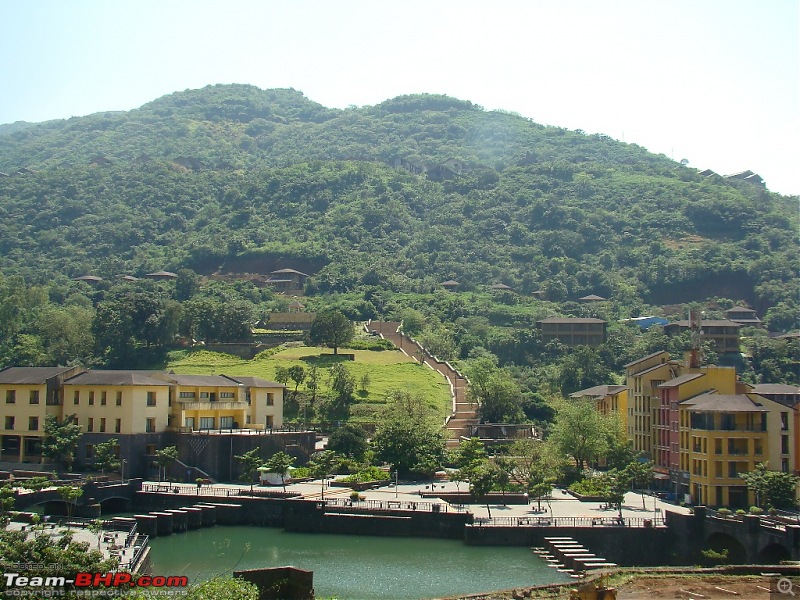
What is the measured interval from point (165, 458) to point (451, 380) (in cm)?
2934

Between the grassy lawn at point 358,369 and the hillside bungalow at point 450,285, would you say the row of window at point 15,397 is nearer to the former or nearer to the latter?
the grassy lawn at point 358,369

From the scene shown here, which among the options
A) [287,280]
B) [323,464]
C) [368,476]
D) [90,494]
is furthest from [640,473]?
[287,280]

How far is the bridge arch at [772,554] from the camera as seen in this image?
1639 inches

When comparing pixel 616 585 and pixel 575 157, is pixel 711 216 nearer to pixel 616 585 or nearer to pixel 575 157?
pixel 575 157

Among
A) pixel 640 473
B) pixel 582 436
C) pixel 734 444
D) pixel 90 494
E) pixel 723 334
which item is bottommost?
pixel 90 494

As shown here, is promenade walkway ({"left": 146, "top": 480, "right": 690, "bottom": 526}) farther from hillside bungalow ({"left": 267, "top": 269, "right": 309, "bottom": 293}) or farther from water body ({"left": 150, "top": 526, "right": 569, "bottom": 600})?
hillside bungalow ({"left": 267, "top": 269, "right": 309, "bottom": 293})

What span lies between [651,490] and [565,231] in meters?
82.4

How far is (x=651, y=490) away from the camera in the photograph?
5691 centimetres

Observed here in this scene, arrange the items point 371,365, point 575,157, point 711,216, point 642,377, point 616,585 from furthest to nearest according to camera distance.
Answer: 1. point 575,157
2. point 711,216
3. point 371,365
4. point 642,377
5. point 616,585

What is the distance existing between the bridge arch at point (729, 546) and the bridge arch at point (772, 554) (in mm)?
955

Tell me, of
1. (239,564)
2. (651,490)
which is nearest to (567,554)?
(239,564)

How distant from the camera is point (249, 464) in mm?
56812

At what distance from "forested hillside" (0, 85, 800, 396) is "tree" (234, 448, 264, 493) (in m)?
30.6

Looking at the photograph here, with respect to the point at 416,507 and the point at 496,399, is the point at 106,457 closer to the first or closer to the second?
the point at 416,507
